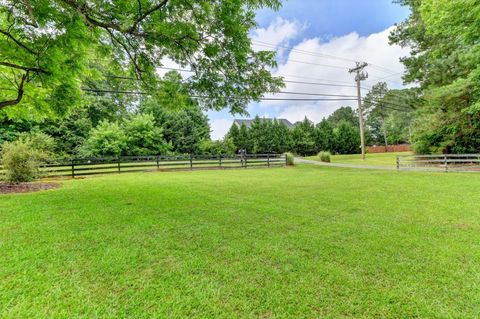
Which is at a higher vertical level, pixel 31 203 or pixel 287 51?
pixel 287 51

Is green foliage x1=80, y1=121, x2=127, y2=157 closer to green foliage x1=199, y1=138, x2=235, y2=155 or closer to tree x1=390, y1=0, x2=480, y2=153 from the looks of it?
green foliage x1=199, y1=138, x2=235, y2=155

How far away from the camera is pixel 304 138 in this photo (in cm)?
3209

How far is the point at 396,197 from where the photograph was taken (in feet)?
20.2

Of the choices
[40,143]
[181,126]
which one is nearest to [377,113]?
[181,126]

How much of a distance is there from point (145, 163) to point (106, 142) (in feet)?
24.7

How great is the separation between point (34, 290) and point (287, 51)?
67.1ft

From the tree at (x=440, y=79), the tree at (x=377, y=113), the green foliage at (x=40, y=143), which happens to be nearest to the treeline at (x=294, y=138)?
the tree at (x=377, y=113)

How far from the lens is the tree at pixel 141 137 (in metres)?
20.6

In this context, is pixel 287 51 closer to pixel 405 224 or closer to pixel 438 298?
pixel 405 224

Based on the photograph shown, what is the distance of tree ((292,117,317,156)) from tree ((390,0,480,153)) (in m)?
13.9

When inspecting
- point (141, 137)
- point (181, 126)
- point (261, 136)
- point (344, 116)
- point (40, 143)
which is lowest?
point (40, 143)

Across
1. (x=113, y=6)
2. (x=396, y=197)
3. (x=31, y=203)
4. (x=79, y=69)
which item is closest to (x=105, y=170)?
(x=31, y=203)

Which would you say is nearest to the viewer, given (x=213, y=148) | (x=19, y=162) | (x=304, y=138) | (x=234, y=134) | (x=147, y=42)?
(x=147, y=42)

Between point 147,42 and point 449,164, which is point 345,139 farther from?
point 147,42
